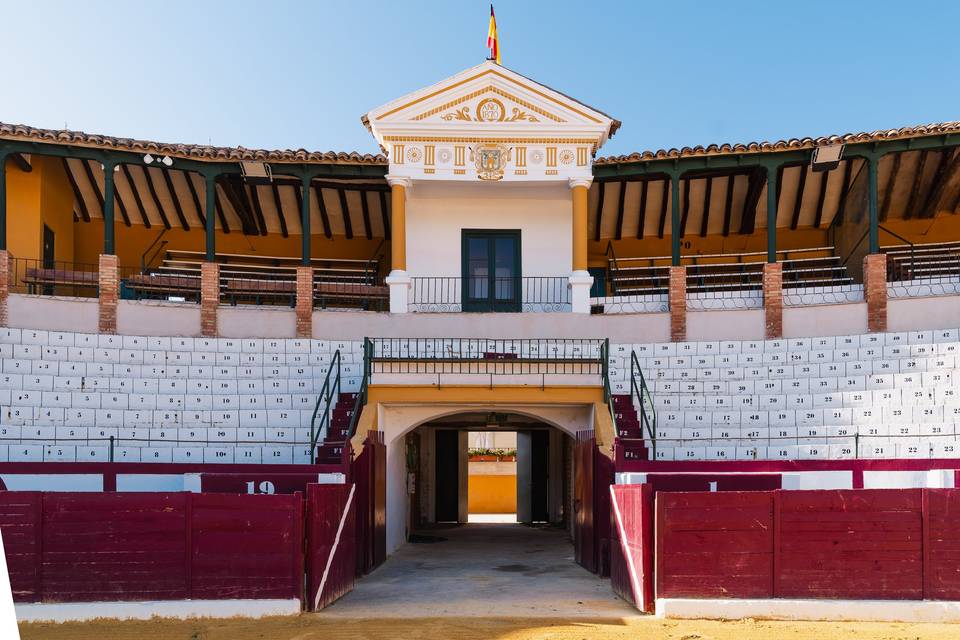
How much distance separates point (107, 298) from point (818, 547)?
1288 centimetres

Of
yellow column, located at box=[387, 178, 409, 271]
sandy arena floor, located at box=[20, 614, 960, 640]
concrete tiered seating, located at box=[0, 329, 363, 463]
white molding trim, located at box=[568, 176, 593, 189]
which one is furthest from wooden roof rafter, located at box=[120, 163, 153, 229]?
sandy arena floor, located at box=[20, 614, 960, 640]

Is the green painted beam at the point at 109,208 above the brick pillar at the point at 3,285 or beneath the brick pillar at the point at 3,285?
above

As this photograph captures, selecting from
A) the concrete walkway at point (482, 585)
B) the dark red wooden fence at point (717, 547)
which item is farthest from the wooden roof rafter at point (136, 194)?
the dark red wooden fence at point (717, 547)

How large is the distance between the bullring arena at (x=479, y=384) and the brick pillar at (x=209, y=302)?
5 centimetres

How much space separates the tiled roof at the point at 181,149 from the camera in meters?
17.7

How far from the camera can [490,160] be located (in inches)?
757

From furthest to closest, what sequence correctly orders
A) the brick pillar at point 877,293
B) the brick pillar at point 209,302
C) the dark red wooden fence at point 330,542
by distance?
the brick pillar at point 209,302, the brick pillar at point 877,293, the dark red wooden fence at point 330,542

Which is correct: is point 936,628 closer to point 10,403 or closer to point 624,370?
point 624,370

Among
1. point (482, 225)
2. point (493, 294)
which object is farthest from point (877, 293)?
point (482, 225)

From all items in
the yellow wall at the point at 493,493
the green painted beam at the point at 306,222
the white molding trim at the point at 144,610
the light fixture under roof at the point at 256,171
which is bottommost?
the yellow wall at the point at 493,493

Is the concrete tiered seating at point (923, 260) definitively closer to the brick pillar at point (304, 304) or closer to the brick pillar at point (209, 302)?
the brick pillar at point (304, 304)

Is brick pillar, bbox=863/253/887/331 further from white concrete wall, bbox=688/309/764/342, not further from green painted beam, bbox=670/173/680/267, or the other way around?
green painted beam, bbox=670/173/680/267

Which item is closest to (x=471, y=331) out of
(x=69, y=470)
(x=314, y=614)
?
(x=69, y=470)

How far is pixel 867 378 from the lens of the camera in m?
15.5
